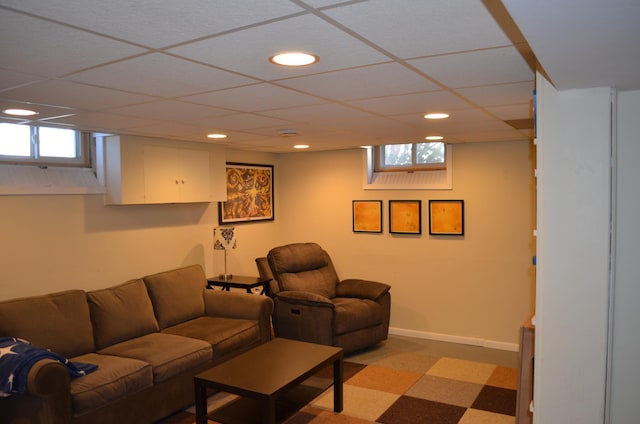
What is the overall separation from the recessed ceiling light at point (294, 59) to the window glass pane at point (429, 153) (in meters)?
3.77

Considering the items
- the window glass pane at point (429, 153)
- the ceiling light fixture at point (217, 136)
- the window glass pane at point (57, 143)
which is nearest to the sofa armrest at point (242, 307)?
the ceiling light fixture at point (217, 136)

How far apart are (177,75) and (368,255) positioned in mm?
4054

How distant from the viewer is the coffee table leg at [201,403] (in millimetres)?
3127

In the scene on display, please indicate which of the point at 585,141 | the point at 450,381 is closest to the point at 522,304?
the point at 450,381

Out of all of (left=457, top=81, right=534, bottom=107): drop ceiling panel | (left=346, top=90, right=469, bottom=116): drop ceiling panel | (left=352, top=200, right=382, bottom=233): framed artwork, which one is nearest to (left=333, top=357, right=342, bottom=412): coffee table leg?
(left=346, top=90, right=469, bottom=116): drop ceiling panel

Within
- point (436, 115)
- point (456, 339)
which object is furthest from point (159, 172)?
point (456, 339)

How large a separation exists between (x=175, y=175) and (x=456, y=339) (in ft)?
11.2

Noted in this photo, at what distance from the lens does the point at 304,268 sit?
5.40m

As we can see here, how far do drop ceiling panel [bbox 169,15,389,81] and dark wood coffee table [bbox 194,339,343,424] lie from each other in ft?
6.29

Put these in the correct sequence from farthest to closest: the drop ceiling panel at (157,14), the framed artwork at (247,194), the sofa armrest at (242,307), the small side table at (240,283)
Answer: the framed artwork at (247,194) < the small side table at (240,283) < the sofa armrest at (242,307) < the drop ceiling panel at (157,14)

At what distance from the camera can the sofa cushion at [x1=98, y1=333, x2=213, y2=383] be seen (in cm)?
344

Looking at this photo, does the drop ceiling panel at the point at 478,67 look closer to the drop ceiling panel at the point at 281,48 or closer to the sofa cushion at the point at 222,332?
the drop ceiling panel at the point at 281,48

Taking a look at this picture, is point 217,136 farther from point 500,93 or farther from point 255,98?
point 500,93

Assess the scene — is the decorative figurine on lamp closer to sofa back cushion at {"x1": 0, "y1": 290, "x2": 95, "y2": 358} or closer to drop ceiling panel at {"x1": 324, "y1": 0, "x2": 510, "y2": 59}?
sofa back cushion at {"x1": 0, "y1": 290, "x2": 95, "y2": 358}
